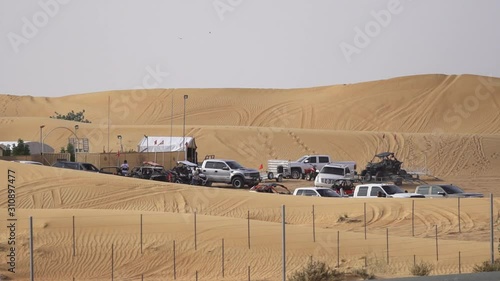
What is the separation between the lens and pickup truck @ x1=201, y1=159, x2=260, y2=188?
49.5 meters

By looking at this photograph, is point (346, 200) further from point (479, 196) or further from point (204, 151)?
point (204, 151)

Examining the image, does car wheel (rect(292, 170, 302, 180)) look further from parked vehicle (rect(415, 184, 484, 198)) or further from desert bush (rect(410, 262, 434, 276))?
desert bush (rect(410, 262, 434, 276))

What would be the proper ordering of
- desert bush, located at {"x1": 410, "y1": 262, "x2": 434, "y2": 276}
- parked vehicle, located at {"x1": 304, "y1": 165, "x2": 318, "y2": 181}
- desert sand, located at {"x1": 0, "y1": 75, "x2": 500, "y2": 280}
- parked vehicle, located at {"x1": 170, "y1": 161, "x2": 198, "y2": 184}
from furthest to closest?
parked vehicle, located at {"x1": 304, "y1": 165, "x2": 318, "y2": 181}
parked vehicle, located at {"x1": 170, "y1": 161, "x2": 198, "y2": 184}
desert sand, located at {"x1": 0, "y1": 75, "x2": 500, "y2": 280}
desert bush, located at {"x1": 410, "y1": 262, "x2": 434, "y2": 276}

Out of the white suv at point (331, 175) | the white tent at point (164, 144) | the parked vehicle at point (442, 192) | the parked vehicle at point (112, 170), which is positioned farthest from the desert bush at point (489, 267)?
the white tent at point (164, 144)

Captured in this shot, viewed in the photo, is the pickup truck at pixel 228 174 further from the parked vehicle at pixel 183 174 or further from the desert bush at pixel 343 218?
the desert bush at pixel 343 218

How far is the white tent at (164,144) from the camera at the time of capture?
6166cm

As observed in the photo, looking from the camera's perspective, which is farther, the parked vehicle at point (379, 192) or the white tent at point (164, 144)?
the white tent at point (164, 144)

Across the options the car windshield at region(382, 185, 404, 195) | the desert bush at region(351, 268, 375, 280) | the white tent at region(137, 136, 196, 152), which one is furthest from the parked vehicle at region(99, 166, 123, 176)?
the desert bush at region(351, 268, 375, 280)

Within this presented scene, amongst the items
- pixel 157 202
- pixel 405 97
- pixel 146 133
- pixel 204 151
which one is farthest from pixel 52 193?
pixel 405 97

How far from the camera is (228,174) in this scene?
49.8 m

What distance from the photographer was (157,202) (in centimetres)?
3678

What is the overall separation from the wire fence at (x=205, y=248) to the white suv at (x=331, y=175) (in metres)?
16.4

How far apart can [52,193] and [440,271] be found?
1892cm

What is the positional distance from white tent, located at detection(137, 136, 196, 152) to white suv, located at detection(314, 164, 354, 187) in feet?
49.4
